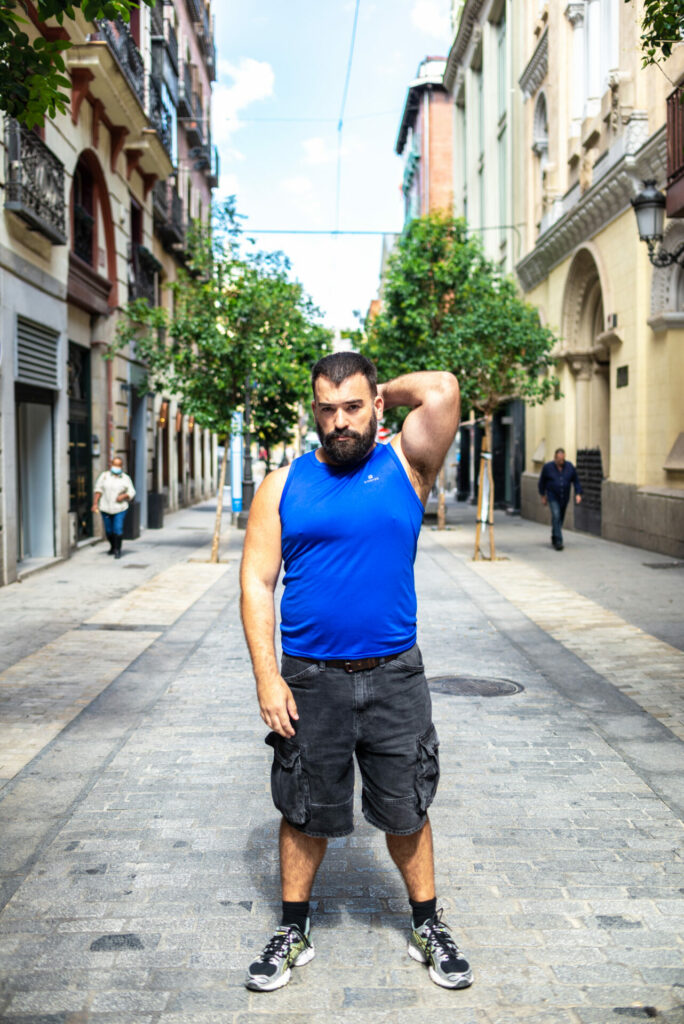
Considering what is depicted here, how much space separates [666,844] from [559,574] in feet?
33.1

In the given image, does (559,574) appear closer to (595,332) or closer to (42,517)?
(42,517)

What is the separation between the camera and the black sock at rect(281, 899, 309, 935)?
3197 millimetres

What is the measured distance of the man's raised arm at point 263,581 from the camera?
304 centimetres

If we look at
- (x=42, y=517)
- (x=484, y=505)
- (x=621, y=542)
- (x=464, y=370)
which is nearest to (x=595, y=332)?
(x=464, y=370)

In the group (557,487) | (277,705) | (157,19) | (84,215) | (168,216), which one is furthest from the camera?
(168,216)

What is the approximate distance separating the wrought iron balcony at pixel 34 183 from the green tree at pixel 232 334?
163 inches

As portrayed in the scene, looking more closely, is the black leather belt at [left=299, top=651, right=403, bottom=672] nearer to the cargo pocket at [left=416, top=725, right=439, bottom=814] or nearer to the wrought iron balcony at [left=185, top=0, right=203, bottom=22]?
the cargo pocket at [left=416, top=725, right=439, bottom=814]

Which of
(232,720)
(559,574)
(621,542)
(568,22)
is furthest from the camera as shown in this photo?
(568,22)

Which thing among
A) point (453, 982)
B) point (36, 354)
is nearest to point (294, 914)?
point (453, 982)

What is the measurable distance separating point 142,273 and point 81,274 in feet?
21.0

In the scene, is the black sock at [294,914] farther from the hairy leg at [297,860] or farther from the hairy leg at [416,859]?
the hairy leg at [416,859]

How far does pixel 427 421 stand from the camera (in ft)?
10.2

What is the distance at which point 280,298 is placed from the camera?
19.5 meters

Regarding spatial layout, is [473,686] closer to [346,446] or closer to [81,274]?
[346,446]
